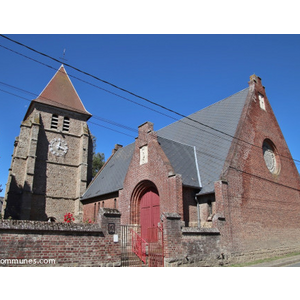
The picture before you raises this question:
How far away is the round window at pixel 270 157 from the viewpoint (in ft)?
65.8

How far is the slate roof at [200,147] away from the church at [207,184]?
3.3 inches

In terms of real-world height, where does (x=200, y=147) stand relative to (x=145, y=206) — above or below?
above

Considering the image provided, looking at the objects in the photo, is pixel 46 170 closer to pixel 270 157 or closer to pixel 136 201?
pixel 136 201

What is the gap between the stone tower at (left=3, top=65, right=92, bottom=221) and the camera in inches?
1101

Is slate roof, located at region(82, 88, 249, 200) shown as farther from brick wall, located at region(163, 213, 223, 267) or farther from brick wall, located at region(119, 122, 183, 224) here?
brick wall, located at region(163, 213, 223, 267)

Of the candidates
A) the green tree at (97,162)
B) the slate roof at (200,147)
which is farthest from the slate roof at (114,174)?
the green tree at (97,162)

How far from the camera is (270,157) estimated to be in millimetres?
20562

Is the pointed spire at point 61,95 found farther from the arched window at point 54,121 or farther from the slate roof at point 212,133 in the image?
the slate roof at point 212,133

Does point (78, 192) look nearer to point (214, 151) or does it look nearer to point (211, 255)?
point (214, 151)

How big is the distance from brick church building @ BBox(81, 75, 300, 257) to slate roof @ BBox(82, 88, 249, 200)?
0.08 meters

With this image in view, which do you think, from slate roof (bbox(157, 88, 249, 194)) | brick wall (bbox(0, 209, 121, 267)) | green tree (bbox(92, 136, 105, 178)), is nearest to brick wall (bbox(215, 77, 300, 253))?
slate roof (bbox(157, 88, 249, 194))

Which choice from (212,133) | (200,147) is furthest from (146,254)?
(212,133)

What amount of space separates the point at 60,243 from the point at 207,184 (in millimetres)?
9293

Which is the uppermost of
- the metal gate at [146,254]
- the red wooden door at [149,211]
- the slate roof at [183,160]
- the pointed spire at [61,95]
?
the pointed spire at [61,95]
